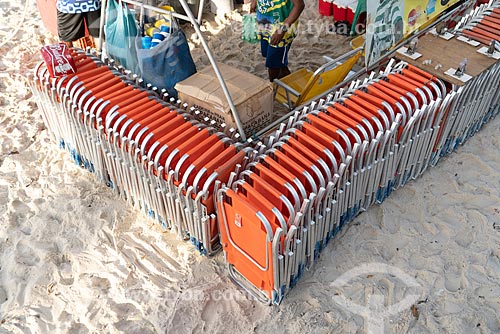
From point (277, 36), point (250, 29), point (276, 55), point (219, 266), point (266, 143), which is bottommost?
point (219, 266)

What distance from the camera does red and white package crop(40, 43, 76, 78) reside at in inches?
155

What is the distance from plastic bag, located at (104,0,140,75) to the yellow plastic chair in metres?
1.48

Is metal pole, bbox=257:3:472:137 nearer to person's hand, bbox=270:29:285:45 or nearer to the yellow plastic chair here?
the yellow plastic chair

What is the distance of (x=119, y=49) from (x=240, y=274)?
2650 millimetres

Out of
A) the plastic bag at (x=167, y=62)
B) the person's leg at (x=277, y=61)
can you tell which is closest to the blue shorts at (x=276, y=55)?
the person's leg at (x=277, y=61)

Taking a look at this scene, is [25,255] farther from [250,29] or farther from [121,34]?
[250,29]

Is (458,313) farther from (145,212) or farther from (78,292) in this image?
(78,292)

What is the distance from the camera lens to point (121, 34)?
462 centimetres

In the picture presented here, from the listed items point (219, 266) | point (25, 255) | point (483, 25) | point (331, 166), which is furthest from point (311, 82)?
point (25, 255)

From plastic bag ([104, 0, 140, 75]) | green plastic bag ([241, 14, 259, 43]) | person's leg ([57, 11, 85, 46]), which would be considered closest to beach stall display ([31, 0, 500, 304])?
plastic bag ([104, 0, 140, 75])

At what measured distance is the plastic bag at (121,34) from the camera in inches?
180

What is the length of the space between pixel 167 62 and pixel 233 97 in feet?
2.72

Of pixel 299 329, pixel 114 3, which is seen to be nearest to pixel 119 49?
pixel 114 3

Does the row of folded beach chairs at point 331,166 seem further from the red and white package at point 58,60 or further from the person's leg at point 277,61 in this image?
the red and white package at point 58,60
